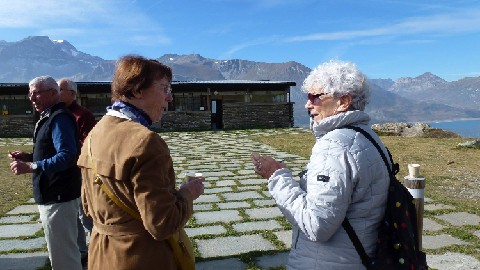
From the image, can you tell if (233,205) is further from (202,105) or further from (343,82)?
(202,105)

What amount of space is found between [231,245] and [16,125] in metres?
24.8

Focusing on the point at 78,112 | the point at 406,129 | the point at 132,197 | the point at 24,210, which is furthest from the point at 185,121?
the point at 132,197

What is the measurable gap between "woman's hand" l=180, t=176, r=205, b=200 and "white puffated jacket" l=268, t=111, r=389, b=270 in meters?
0.44

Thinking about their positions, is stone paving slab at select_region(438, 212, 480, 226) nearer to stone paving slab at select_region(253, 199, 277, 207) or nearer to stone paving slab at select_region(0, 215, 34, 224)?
stone paving slab at select_region(253, 199, 277, 207)

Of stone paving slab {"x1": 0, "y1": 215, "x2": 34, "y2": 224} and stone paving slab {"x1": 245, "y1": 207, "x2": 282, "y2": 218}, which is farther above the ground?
stone paving slab {"x1": 245, "y1": 207, "x2": 282, "y2": 218}

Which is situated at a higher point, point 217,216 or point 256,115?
point 256,115

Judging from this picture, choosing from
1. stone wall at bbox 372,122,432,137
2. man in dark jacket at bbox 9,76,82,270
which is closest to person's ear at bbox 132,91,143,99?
man in dark jacket at bbox 9,76,82,270

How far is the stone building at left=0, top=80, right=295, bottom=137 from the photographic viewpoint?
25281 mm

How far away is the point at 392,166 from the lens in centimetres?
216

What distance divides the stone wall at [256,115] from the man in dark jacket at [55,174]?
76.9 ft

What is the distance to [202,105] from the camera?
27375mm

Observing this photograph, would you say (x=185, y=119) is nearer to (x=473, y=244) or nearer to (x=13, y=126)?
(x=13, y=126)

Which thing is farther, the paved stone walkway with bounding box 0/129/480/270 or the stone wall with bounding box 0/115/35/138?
the stone wall with bounding box 0/115/35/138

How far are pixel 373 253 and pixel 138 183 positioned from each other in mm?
1236
